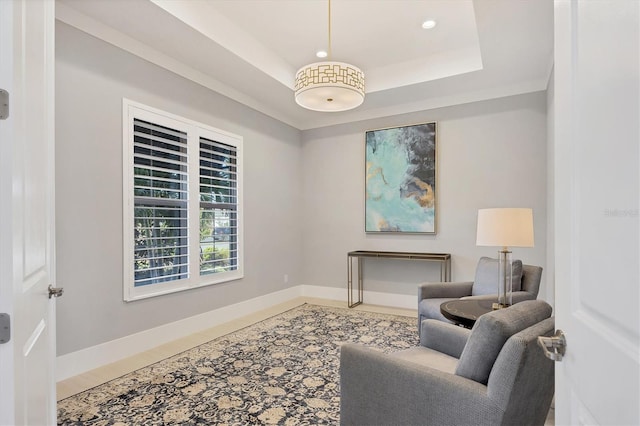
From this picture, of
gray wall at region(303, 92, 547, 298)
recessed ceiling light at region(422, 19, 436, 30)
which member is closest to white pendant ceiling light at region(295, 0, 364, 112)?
recessed ceiling light at region(422, 19, 436, 30)

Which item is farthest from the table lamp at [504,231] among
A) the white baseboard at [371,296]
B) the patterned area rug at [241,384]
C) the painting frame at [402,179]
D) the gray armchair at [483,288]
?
the white baseboard at [371,296]

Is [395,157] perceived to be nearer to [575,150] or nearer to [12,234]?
[575,150]

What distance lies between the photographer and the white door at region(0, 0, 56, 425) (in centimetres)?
91

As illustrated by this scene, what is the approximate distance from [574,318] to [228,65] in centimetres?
390

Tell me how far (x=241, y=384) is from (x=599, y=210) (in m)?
2.63

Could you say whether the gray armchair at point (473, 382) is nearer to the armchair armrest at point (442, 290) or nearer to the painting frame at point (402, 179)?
the armchair armrest at point (442, 290)

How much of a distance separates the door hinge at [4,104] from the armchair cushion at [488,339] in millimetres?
1722

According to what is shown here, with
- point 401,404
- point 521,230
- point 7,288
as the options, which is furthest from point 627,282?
point 521,230

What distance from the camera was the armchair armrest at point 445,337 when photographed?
2.07 meters

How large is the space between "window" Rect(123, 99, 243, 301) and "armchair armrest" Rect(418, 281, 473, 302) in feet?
7.69

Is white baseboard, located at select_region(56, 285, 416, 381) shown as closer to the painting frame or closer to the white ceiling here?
the painting frame

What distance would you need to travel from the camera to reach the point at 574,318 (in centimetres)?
83

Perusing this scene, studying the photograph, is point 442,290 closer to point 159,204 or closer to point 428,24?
point 428,24

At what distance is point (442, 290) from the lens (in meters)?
3.60
